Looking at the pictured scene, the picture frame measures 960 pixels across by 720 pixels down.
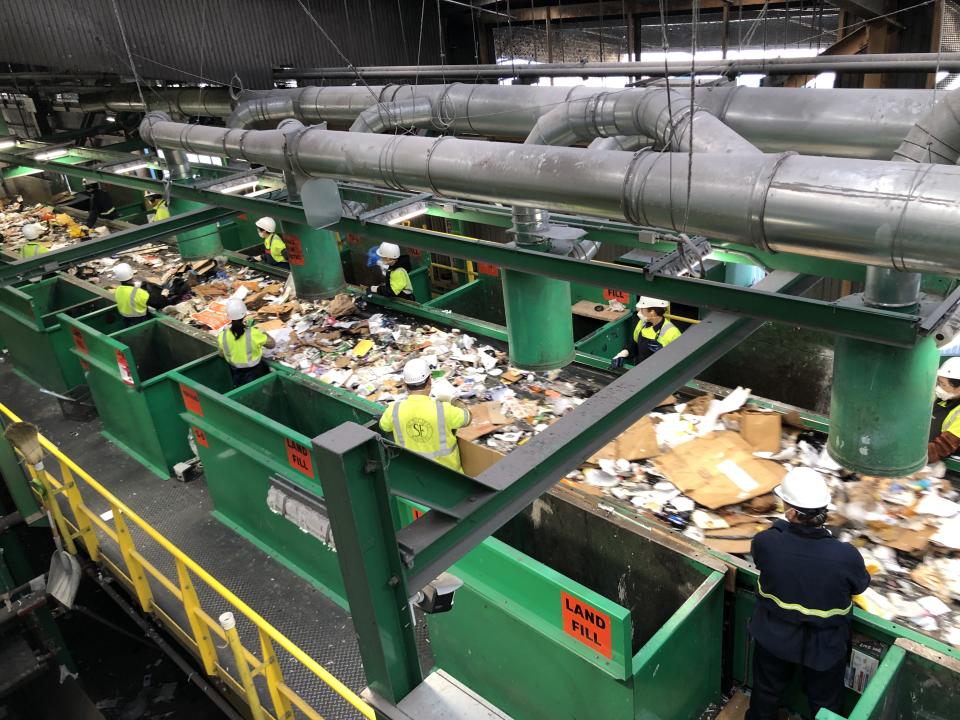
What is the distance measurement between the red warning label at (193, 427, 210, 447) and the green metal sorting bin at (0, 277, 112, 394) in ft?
11.0

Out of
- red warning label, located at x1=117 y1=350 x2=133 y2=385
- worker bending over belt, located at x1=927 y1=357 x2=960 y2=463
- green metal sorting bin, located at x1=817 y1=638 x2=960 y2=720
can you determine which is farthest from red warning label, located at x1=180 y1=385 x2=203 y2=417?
worker bending over belt, located at x1=927 y1=357 x2=960 y2=463

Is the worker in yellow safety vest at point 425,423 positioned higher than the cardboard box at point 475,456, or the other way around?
the worker in yellow safety vest at point 425,423

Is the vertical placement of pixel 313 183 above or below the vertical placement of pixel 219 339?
above

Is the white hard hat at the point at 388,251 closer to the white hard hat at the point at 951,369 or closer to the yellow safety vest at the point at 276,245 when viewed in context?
the yellow safety vest at the point at 276,245

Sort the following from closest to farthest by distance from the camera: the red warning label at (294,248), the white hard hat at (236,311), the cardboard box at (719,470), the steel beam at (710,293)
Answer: the steel beam at (710,293)
the cardboard box at (719,470)
the white hard hat at (236,311)
the red warning label at (294,248)

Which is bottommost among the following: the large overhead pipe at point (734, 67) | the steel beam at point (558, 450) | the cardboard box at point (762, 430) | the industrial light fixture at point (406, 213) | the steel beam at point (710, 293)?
the cardboard box at point (762, 430)

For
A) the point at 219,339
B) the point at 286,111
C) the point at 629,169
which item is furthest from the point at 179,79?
the point at 629,169

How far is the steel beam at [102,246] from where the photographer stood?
6.25 metres

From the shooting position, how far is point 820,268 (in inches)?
147

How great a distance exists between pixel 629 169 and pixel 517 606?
2.28 meters

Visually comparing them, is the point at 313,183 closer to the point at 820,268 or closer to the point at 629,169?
the point at 629,169

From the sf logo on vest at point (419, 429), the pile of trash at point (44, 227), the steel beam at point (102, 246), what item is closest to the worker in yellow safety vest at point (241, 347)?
the steel beam at point (102, 246)

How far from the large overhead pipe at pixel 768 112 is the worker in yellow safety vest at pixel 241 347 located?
2.24 m

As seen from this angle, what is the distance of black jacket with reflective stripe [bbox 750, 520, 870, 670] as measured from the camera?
3.49 metres
